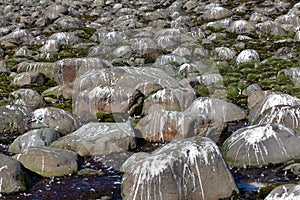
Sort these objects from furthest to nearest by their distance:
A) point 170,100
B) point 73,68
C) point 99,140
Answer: point 73,68, point 170,100, point 99,140

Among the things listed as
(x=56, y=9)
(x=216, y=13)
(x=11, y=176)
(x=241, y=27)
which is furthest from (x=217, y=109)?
(x=56, y=9)

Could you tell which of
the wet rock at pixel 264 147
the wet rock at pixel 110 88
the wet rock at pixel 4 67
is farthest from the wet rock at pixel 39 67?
the wet rock at pixel 264 147

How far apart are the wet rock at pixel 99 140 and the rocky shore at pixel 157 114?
0.05 meters

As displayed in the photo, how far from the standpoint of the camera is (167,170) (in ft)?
55.7

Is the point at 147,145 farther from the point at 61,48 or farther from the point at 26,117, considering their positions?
the point at 61,48

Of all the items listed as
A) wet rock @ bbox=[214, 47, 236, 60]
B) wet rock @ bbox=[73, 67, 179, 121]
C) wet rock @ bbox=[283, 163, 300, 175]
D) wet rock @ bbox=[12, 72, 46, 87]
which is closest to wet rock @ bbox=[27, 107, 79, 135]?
wet rock @ bbox=[73, 67, 179, 121]

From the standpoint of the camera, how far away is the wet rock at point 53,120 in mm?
26391

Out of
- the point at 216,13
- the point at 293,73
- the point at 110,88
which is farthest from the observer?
the point at 216,13

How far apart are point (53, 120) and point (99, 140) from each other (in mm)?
4520

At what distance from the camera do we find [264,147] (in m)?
20.6

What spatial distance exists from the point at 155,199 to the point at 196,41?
120 ft

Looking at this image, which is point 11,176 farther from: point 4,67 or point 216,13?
point 216,13

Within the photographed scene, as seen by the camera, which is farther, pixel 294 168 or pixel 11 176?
pixel 294 168

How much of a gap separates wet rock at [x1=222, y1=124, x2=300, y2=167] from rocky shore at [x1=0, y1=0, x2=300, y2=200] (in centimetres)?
4
